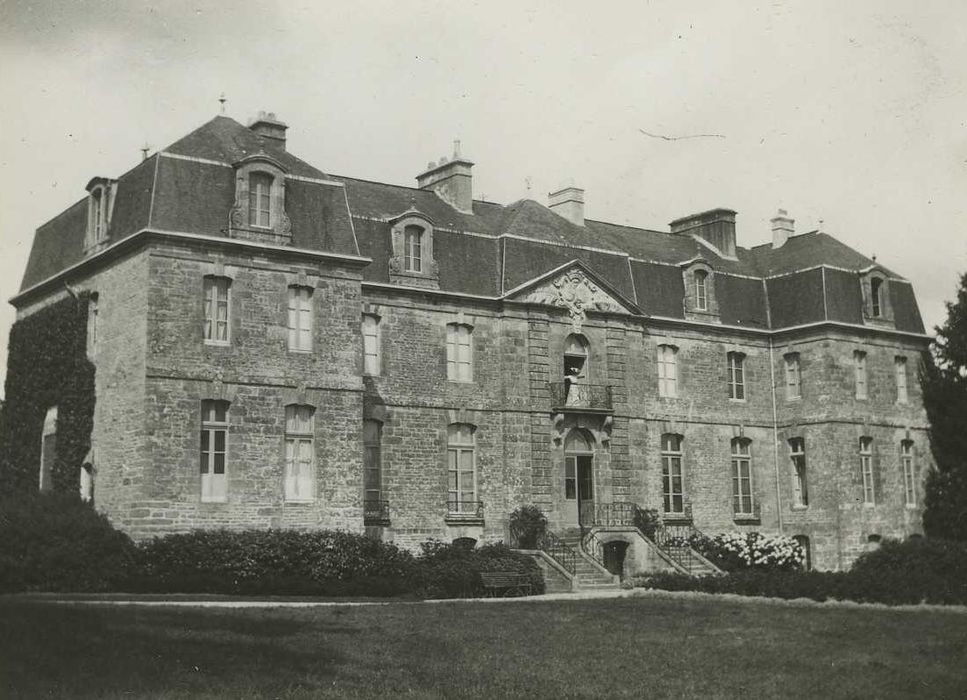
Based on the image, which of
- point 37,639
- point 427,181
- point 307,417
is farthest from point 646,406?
point 37,639

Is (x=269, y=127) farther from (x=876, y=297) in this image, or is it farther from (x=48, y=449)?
(x=876, y=297)

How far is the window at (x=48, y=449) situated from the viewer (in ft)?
91.4

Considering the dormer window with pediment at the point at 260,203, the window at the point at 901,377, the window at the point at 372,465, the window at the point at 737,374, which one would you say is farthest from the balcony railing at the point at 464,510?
the window at the point at 901,377

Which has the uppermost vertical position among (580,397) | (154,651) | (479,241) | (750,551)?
(479,241)

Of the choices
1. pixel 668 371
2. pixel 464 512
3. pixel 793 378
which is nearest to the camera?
pixel 464 512

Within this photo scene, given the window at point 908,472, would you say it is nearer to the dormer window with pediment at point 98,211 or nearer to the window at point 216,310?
the window at point 216,310

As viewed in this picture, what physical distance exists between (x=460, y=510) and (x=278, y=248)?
27.6 feet

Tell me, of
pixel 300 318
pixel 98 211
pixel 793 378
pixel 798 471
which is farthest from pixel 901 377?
pixel 98 211

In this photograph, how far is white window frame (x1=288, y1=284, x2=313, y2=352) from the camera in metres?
26.8

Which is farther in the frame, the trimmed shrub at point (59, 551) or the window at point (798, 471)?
the window at point (798, 471)

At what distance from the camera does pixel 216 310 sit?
25.9 metres

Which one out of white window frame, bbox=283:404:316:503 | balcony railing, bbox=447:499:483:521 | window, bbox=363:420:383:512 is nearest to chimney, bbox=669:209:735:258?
balcony railing, bbox=447:499:483:521

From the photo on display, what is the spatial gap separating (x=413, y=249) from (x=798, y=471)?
575 inches

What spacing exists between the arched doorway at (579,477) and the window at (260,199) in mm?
10570
